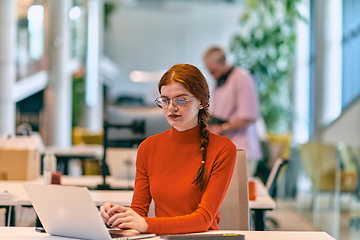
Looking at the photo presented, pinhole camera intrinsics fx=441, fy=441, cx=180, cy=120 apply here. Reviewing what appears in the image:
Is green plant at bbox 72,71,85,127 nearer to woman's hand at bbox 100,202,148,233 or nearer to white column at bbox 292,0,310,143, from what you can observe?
white column at bbox 292,0,310,143

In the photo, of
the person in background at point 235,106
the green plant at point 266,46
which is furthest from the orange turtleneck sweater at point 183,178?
the green plant at point 266,46

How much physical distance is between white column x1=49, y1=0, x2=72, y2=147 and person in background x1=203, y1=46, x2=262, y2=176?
4.66m

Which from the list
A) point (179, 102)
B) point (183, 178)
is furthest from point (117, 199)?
point (179, 102)

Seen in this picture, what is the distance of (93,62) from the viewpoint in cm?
1118

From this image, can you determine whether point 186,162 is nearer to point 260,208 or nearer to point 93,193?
point 260,208

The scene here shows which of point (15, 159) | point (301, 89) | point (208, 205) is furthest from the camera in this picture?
point (301, 89)

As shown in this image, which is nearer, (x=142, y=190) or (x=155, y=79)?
(x=142, y=190)

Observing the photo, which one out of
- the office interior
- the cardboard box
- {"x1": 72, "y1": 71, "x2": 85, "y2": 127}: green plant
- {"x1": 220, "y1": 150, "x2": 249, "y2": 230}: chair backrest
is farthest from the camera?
{"x1": 72, "y1": 71, "x2": 85, "y2": 127}: green plant

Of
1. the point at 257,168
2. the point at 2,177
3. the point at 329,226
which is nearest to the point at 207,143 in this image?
the point at 2,177

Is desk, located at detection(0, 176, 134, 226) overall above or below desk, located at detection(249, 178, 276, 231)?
above

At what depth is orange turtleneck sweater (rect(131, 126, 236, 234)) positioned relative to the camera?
4.95ft

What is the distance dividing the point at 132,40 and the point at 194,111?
11301mm

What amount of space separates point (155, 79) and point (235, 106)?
8731 mm

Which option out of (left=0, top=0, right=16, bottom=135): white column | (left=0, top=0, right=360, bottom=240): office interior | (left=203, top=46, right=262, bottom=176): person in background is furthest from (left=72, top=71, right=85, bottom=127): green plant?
(left=203, top=46, right=262, bottom=176): person in background
